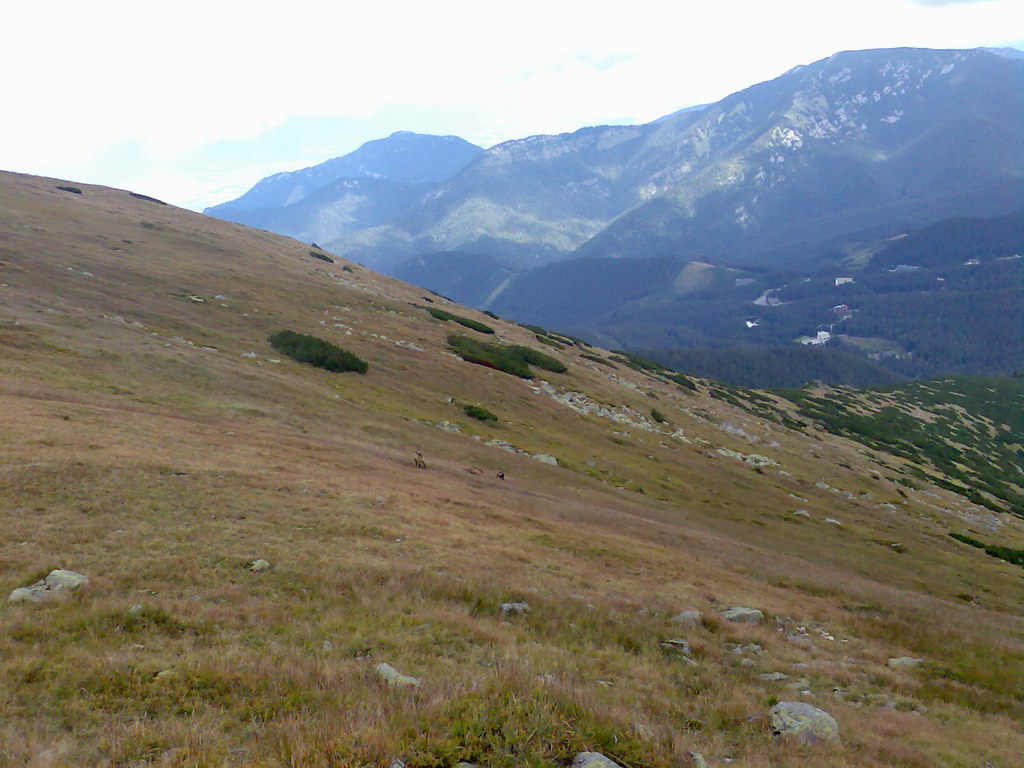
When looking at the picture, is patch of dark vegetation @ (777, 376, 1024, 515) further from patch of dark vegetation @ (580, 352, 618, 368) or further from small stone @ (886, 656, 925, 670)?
small stone @ (886, 656, 925, 670)

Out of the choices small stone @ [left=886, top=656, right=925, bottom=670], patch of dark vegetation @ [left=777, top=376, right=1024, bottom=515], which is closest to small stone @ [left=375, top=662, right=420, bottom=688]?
small stone @ [left=886, top=656, right=925, bottom=670]

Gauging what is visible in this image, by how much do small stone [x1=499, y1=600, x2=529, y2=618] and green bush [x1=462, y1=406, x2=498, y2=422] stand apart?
74.7 feet

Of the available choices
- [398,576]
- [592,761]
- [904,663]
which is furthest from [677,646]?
[592,761]

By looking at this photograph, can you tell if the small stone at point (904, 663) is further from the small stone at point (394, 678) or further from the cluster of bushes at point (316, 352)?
the cluster of bushes at point (316, 352)

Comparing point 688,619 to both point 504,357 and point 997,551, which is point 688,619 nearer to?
point 997,551

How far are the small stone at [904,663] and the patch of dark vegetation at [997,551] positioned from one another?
2985cm

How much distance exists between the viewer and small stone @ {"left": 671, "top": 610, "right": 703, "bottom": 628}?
504 inches

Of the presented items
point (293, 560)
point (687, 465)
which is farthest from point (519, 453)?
point (293, 560)

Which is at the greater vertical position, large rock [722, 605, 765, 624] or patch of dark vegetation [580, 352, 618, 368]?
patch of dark vegetation [580, 352, 618, 368]

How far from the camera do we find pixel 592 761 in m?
5.80

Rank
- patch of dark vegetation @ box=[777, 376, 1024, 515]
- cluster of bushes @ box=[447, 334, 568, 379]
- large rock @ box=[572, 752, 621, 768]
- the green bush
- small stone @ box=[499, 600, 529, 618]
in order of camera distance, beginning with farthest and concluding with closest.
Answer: patch of dark vegetation @ box=[777, 376, 1024, 515] → cluster of bushes @ box=[447, 334, 568, 379] → the green bush → small stone @ box=[499, 600, 529, 618] → large rock @ box=[572, 752, 621, 768]

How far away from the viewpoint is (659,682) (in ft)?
30.5

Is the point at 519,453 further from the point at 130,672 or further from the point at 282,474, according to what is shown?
the point at 130,672

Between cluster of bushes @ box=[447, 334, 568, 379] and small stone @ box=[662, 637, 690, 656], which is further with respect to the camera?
cluster of bushes @ box=[447, 334, 568, 379]
